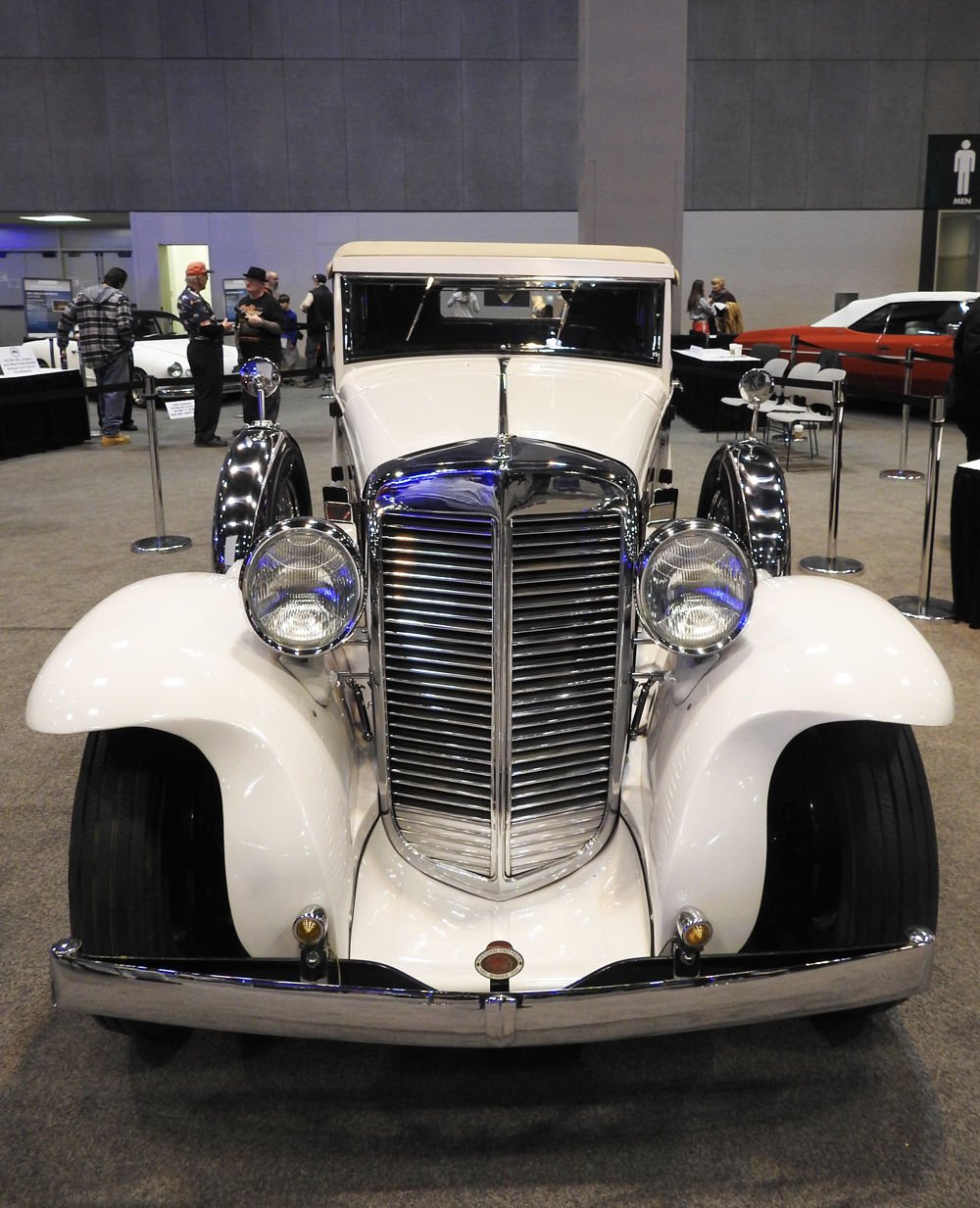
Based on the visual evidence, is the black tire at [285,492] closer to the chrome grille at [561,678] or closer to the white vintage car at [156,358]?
the chrome grille at [561,678]

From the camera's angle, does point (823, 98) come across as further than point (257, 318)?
Yes

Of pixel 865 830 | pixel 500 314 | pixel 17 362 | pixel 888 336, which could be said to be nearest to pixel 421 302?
pixel 500 314

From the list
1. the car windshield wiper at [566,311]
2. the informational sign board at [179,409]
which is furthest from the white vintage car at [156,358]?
the car windshield wiper at [566,311]

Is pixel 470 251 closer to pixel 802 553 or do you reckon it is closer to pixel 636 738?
pixel 636 738

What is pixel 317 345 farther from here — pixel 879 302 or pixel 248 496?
pixel 248 496

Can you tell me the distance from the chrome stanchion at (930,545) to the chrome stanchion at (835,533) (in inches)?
25.5

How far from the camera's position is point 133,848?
6.68ft

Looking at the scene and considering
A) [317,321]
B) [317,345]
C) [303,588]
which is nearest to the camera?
[303,588]

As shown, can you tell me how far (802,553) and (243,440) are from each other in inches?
139

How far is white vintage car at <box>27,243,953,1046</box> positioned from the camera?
6.34ft

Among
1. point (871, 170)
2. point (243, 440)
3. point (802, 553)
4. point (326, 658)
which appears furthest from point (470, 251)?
point (871, 170)

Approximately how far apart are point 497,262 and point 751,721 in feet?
6.89

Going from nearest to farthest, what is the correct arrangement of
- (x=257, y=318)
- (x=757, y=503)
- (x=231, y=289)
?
(x=757, y=503)
(x=257, y=318)
(x=231, y=289)

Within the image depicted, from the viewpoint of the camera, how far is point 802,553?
20.5 feet
